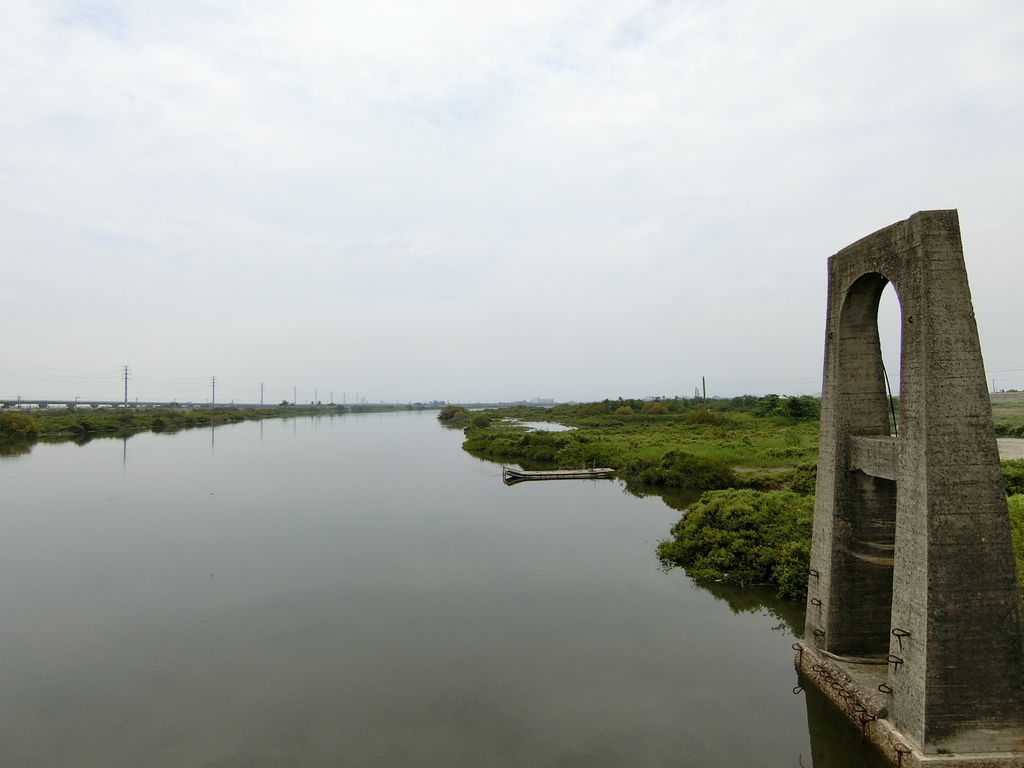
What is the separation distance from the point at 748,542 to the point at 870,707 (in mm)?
8966

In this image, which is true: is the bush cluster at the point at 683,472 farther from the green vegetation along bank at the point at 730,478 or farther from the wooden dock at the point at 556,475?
the wooden dock at the point at 556,475

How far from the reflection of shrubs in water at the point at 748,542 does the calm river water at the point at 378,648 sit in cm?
115

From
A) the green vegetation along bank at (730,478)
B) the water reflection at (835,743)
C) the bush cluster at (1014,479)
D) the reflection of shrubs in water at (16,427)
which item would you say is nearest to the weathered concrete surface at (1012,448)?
the bush cluster at (1014,479)

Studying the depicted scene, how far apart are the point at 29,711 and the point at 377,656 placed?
6227 millimetres

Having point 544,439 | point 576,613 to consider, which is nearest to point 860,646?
point 576,613

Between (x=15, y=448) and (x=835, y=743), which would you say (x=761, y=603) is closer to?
(x=835, y=743)

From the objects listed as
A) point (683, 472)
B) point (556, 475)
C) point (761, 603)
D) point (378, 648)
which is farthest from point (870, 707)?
point (556, 475)

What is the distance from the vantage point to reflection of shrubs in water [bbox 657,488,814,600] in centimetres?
1549

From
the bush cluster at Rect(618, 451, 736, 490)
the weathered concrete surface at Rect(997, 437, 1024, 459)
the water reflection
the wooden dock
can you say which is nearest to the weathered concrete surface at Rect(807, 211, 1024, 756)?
the water reflection

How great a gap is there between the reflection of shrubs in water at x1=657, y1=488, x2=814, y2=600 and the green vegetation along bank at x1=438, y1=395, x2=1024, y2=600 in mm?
30

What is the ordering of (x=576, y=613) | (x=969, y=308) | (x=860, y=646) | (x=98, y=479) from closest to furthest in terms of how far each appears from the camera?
(x=969, y=308)
(x=860, y=646)
(x=576, y=613)
(x=98, y=479)

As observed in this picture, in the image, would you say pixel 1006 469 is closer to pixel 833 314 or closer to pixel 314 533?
pixel 833 314

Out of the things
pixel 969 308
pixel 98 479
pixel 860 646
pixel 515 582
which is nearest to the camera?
pixel 969 308

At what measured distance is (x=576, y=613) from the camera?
1454cm
